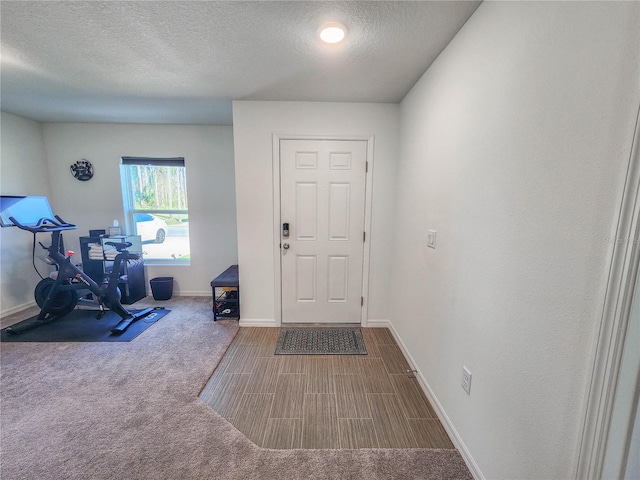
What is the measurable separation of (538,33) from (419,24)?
750mm

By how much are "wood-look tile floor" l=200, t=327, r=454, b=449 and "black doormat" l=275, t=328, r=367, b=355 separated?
0.07 meters

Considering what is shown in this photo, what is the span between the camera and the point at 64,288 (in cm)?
289

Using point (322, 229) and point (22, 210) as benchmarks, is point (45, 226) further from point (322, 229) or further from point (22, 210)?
point (322, 229)

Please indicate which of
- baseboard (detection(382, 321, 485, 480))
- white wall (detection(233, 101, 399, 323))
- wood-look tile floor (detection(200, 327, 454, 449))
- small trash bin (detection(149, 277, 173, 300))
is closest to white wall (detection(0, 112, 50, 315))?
small trash bin (detection(149, 277, 173, 300))

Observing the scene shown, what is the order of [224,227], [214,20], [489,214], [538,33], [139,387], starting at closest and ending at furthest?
1. [538,33]
2. [489,214]
3. [214,20]
4. [139,387]
5. [224,227]

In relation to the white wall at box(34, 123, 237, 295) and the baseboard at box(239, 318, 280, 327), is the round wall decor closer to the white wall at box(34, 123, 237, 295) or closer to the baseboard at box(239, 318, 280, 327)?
the white wall at box(34, 123, 237, 295)

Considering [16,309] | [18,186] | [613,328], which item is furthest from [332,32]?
[16,309]

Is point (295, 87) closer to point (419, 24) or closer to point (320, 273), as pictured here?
point (419, 24)

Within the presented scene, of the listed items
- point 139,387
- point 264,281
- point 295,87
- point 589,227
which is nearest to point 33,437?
point 139,387

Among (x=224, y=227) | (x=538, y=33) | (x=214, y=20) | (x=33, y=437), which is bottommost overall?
(x=33, y=437)

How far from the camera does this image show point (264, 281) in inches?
113

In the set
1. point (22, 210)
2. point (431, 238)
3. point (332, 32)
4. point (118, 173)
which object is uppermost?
point (332, 32)

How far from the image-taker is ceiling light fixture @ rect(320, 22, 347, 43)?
1.50m

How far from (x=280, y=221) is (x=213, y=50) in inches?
60.3
